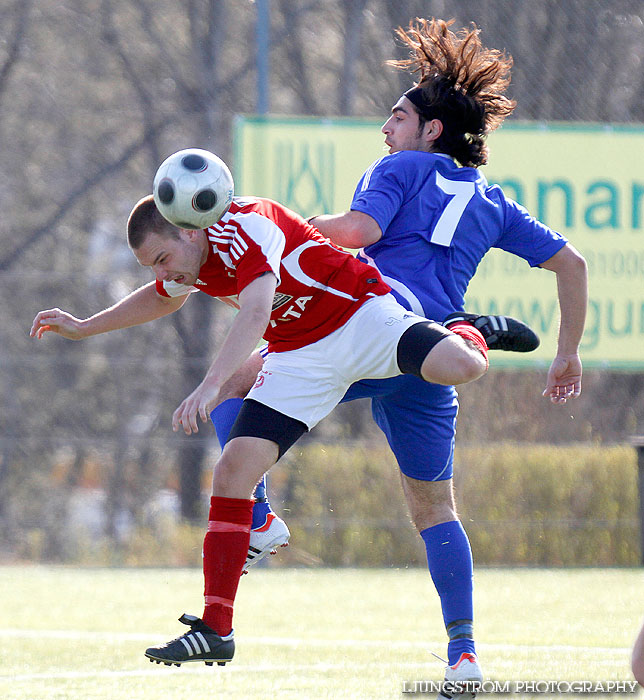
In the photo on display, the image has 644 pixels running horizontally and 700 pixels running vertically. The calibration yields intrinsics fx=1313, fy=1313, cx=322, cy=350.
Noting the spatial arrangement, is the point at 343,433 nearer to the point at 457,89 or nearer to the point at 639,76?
the point at 639,76

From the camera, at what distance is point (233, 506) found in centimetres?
378

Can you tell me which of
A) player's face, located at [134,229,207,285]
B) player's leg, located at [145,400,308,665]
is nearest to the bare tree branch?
player's face, located at [134,229,207,285]

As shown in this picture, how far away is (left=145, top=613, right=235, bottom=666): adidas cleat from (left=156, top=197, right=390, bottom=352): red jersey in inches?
36.0

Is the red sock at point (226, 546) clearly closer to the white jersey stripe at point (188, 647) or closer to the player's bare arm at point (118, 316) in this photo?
the white jersey stripe at point (188, 647)

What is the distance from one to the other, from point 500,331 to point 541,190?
20.1ft

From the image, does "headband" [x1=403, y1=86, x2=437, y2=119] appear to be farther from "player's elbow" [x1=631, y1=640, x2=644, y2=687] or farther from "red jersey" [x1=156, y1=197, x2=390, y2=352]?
"player's elbow" [x1=631, y1=640, x2=644, y2=687]

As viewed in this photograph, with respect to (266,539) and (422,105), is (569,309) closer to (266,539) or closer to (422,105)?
(422,105)

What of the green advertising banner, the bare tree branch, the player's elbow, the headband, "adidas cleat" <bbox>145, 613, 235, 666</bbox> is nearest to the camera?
the player's elbow

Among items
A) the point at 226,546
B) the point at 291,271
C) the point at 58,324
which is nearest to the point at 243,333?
the point at 291,271

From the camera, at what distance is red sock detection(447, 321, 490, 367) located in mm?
3942

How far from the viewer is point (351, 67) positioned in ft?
36.9

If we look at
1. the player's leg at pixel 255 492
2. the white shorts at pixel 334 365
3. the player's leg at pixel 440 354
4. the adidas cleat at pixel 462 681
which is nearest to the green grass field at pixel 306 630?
the adidas cleat at pixel 462 681

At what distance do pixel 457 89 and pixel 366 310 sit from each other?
0.94m

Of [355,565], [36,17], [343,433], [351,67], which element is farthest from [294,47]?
[355,565]
